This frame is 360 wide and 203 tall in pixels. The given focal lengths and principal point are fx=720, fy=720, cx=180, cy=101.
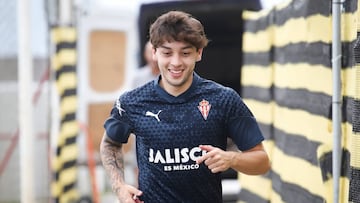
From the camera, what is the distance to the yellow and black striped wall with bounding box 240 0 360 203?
3.68 meters

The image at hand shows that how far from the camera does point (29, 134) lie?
806cm

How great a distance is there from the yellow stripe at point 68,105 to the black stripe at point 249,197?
339 centimetres

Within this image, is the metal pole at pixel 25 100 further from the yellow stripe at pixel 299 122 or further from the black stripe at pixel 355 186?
the black stripe at pixel 355 186

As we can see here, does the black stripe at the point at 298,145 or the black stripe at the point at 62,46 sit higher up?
the black stripe at the point at 62,46

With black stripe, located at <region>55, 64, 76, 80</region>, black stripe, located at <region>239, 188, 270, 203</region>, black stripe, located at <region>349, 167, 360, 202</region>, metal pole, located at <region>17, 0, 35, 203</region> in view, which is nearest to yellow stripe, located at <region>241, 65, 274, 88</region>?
black stripe, located at <region>239, 188, 270, 203</region>

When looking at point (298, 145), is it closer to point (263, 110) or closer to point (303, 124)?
point (303, 124)

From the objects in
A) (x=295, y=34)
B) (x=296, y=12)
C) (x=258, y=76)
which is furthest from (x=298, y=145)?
(x=258, y=76)

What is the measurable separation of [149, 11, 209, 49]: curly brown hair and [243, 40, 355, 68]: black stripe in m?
0.79

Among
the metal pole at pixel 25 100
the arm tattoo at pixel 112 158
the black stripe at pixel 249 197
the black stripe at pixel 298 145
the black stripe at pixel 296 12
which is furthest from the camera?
the metal pole at pixel 25 100

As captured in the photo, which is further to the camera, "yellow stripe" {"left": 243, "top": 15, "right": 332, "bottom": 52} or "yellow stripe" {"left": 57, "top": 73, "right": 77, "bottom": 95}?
"yellow stripe" {"left": 57, "top": 73, "right": 77, "bottom": 95}

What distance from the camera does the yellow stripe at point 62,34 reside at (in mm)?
8820

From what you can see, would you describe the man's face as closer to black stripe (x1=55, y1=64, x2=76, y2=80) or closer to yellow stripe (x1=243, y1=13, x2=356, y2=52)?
yellow stripe (x1=243, y1=13, x2=356, y2=52)

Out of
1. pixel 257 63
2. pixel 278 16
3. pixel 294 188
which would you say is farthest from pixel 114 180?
pixel 257 63

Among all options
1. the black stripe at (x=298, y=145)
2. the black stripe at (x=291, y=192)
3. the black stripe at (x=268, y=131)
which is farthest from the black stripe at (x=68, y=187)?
the black stripe at (x=291, y=192)
